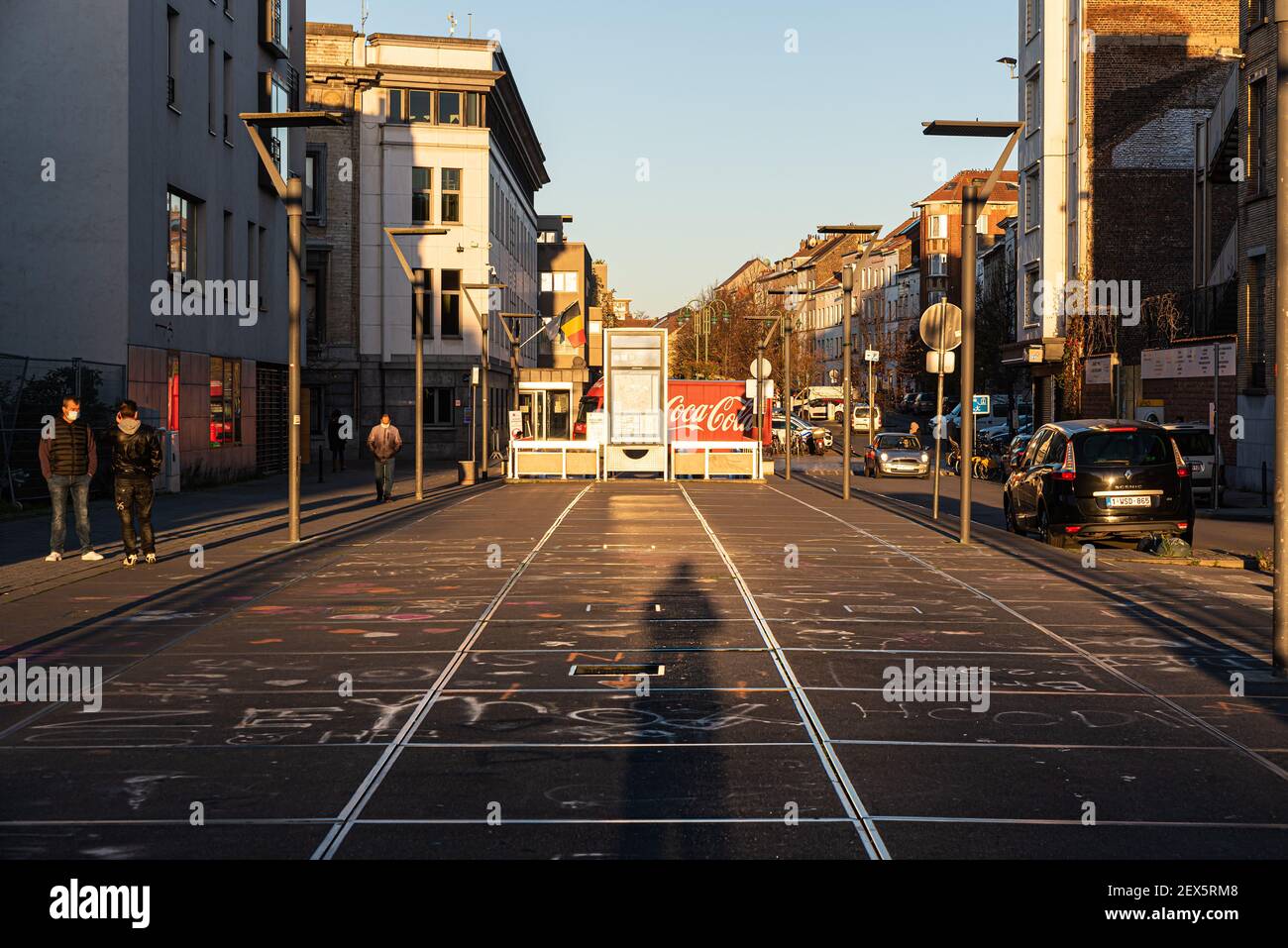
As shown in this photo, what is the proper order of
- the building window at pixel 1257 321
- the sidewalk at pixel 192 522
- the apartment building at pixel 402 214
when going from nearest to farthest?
the sidewalk at pixel 192 522, the building window at pixel 1257 321, the apartment building at pixel 402 214

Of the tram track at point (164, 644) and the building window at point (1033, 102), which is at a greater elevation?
the building window at point (1033, 102)

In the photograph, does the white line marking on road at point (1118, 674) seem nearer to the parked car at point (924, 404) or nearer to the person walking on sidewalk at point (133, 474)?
the person walking on sidewalk at point (133, 474)

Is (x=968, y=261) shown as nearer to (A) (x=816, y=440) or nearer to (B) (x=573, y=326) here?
(B) (x=573, y=326)

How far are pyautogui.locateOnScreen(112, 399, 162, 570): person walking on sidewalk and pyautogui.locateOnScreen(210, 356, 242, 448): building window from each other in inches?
781

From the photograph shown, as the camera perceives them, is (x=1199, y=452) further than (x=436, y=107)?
No

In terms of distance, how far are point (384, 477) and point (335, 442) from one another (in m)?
25.5

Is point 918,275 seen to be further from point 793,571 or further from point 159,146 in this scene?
point 793,571

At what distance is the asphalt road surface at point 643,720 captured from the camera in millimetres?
6430

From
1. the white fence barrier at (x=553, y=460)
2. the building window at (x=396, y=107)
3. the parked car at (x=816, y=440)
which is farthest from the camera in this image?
the parked car at (x=816, y=440)

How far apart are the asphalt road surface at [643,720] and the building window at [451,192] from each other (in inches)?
1979

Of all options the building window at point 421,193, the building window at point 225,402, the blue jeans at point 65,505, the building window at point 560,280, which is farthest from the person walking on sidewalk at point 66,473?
the building window at point 560,280

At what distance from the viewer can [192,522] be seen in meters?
25.3

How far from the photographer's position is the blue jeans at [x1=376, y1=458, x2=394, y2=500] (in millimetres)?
31688

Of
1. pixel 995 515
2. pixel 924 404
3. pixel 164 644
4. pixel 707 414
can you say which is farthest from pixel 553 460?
pixel 924 404
